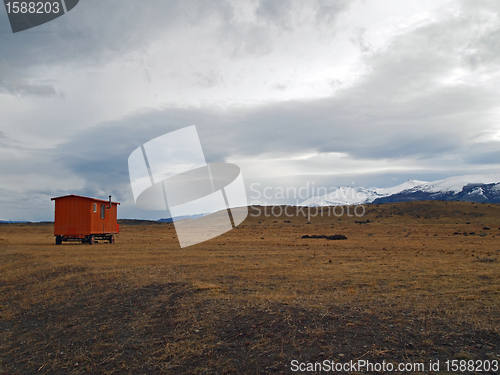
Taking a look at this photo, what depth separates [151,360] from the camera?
6.03 metres

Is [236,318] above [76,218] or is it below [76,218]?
below

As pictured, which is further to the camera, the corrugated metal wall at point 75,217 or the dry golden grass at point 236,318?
the corrugated metal wall at point 75,217

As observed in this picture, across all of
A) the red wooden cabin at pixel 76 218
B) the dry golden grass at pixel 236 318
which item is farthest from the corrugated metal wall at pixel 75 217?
the dry golden grass at pixel 236 318

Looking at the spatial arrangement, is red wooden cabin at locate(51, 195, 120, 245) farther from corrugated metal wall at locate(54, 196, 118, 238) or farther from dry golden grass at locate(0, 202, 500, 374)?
dry golden grass at locate(0, 202, 500, 374)

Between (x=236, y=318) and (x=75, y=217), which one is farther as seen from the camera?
(x=75, y=217)

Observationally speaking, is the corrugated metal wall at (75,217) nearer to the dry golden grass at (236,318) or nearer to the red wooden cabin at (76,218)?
the red wooden cabin at (76,218)

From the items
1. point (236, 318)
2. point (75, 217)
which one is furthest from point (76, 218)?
point (236, 318)

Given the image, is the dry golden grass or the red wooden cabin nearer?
the dry golden grass

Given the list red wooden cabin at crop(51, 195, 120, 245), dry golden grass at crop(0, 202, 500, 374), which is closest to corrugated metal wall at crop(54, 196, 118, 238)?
red wooden cabin at crop(51, 195, 120, 245)

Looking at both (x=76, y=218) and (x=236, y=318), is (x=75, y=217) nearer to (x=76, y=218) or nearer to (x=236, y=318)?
(x=76, y=218)

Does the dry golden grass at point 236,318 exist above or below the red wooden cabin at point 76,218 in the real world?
below

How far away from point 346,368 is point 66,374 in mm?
4739

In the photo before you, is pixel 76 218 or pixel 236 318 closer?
pixel 236 318

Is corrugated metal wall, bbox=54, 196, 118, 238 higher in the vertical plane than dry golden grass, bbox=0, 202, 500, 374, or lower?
higher
